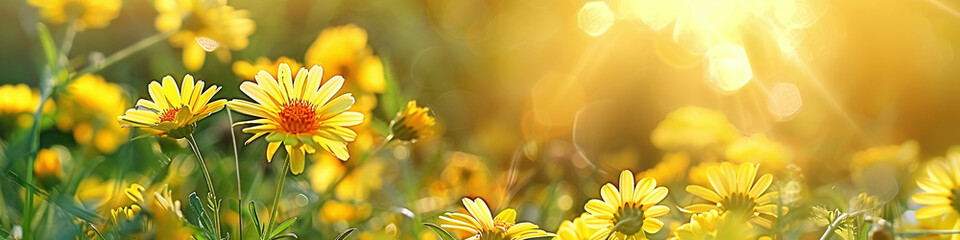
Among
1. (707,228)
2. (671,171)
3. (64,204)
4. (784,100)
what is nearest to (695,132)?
(671,171)

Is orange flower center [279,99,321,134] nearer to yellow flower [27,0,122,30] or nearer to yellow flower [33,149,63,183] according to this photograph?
yellow flower [33,149,63,183]

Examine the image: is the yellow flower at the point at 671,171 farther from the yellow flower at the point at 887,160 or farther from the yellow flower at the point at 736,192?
the yellow flower at the point at 736,192

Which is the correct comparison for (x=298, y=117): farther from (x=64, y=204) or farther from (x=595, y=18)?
(x=595, y=18)

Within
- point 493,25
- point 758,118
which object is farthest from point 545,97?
point 758,118

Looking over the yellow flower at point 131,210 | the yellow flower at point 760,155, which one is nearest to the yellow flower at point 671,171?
the yellow flower at point 760,155

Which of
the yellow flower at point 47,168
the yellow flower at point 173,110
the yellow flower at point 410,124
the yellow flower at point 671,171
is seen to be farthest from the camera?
the yellow flower at point 671,171

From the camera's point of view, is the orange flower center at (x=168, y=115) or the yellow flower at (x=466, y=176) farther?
the yellow flower at (x=466, y=176)
